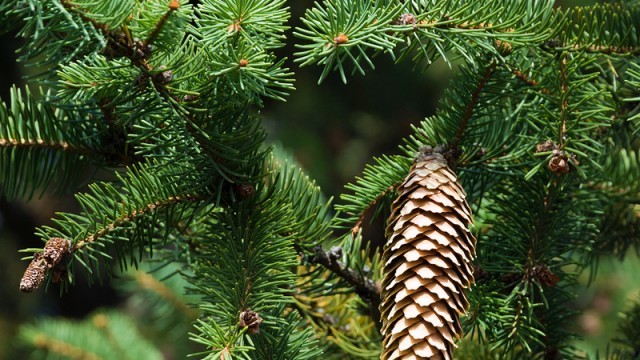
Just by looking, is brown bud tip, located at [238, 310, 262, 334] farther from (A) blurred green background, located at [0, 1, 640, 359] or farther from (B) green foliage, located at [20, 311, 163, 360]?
(A) blurred green background, located at [0, 1, 640, 359]

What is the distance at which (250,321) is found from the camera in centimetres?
70

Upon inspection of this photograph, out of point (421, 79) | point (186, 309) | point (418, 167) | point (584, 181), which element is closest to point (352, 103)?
point (421, 79)

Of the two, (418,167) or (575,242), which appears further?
(575,242)

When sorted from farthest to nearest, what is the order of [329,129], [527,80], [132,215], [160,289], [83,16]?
[329,129] < [160,289] < [527,80] < [132,215] < [83,16]

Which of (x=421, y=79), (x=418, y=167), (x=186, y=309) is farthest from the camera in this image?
(x=421, y=79)

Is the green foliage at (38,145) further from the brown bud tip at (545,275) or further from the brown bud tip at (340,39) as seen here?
the brown bud tip at (545,275)

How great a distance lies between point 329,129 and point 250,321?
7.58 ft

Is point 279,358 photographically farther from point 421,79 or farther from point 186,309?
point 421,79

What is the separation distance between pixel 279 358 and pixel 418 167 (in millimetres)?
235

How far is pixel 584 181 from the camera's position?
0.95 m

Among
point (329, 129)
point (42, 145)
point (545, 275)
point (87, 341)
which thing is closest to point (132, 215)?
point (42, 145)

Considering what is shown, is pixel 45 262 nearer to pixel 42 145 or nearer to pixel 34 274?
pixel 34 274

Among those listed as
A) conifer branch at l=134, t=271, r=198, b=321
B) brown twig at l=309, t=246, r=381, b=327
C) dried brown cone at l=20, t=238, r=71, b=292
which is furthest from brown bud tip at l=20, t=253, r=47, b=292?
conifer branch at l=134, t=271, r=198, b=321

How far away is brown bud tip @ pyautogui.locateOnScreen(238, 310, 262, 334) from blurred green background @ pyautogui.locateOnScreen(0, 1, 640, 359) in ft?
6.00
